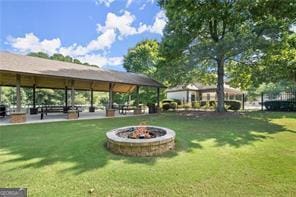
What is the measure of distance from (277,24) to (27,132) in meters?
15.9

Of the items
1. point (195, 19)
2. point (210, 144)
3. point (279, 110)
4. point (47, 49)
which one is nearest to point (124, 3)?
point (195, 19)

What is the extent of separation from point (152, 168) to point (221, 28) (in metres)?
16.0

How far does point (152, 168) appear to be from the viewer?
16.7 feet

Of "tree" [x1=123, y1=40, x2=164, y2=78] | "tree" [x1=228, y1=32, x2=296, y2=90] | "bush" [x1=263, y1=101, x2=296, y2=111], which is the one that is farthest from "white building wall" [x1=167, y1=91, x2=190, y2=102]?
"tree" [x1=228, y1=32, x2=296, y2=90]

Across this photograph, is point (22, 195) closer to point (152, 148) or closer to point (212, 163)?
point (152, 148)

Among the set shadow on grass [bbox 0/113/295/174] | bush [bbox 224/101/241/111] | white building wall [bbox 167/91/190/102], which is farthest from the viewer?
white building wall [bbox 167/91/190/102]

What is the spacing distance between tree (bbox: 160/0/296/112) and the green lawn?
8.42 metres

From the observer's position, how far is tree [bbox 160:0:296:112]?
45.8 ft

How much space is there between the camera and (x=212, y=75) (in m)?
21.6

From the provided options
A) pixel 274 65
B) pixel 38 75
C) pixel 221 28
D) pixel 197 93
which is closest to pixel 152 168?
pixel 38 75

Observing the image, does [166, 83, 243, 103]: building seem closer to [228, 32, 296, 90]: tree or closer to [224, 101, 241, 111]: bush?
[224, 101, 241, 111]: bush

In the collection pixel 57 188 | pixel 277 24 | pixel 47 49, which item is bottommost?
pixel 57 188

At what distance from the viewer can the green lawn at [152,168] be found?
4.10m

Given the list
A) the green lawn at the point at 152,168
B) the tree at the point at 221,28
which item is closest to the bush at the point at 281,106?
the tree at the point at 221,28
